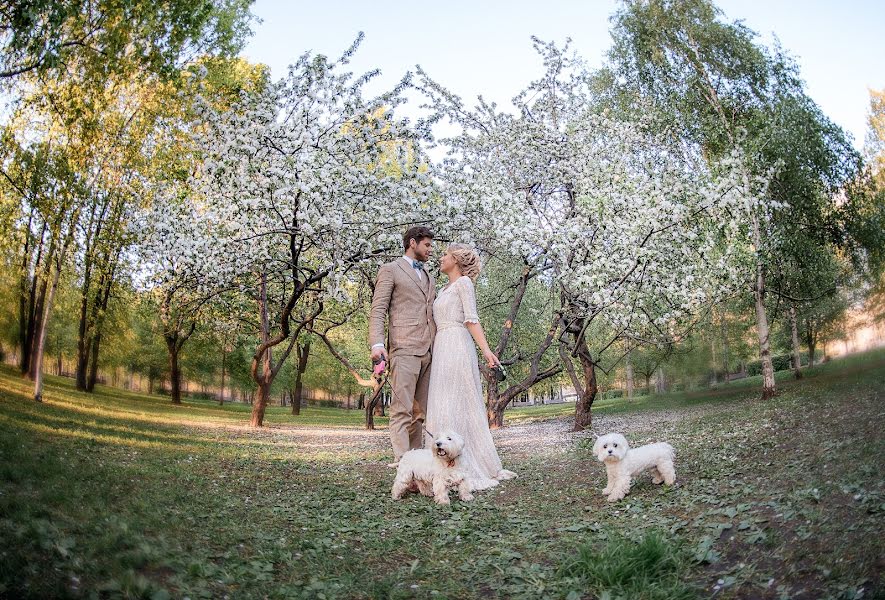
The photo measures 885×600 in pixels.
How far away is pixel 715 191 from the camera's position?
1345cm

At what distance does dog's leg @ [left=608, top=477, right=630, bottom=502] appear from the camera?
682 centimetres

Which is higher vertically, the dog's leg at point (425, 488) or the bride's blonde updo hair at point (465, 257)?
the bride's blonde updo hair at point (465, 257)

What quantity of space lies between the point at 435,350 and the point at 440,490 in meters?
2.02

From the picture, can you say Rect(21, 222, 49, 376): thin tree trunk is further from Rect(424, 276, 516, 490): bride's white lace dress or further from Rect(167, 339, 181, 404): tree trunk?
Rect(167, 339, 181, 404): tree trunk

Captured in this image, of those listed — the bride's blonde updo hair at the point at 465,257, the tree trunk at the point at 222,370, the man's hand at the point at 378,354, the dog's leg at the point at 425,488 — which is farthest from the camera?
the tree trunk at the point at 222,370

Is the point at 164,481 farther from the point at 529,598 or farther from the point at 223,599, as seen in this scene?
the point at 529,598

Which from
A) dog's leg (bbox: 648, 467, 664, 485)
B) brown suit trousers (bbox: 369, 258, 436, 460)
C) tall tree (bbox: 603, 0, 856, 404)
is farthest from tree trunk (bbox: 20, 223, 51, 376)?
tall tree (bbox: 603, 0, 856, 404)

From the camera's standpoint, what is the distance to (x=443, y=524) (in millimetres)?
6453

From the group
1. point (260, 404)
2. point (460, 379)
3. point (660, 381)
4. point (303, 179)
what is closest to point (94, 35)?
point (303, 179)

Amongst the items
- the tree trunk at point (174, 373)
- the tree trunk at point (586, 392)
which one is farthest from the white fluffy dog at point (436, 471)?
the tree trunk at point (174, 373)

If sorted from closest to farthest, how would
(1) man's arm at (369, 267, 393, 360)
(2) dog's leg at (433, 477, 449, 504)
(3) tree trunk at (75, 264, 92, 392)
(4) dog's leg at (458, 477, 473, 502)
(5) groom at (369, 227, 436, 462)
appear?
(2) dog's leg at (433, 477, 449, 504)
(4) dog's leg at (458, 477, 473, 502)
(1) man's arm at (369, 267, 393, 360)
(5) groom at (369, 227, 436, 462)
(3) tree trunk at (75, 264, 92, 392)

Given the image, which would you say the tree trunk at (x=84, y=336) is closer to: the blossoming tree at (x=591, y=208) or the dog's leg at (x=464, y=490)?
the blossoming tree at (x=591, y=208)

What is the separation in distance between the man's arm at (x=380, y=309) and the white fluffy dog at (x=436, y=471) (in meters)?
1.46

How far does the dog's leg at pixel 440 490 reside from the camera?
7207 mm
